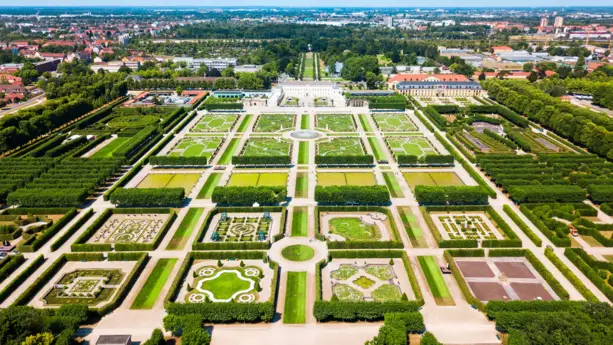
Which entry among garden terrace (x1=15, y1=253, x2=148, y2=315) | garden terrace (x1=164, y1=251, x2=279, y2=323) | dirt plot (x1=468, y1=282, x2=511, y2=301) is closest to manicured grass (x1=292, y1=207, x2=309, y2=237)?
garden terrace (x1=164, y1=251, x2=279, y2=323)

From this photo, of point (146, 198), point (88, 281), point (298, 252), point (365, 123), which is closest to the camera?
point (88, 281)

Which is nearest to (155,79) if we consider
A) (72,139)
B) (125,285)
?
(72,139)

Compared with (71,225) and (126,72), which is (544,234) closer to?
(71,225)

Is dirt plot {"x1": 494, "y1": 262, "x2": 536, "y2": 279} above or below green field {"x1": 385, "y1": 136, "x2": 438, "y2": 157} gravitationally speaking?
below

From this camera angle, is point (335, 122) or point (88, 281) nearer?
point (88, 281)

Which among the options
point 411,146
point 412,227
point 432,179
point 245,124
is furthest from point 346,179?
point 245,124

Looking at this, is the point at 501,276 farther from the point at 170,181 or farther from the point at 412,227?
the point at 170,181

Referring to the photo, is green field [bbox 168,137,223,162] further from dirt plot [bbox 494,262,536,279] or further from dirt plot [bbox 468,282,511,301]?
dirt plot [bbox 494,262,536,279]

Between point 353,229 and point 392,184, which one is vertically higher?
point 392,184
